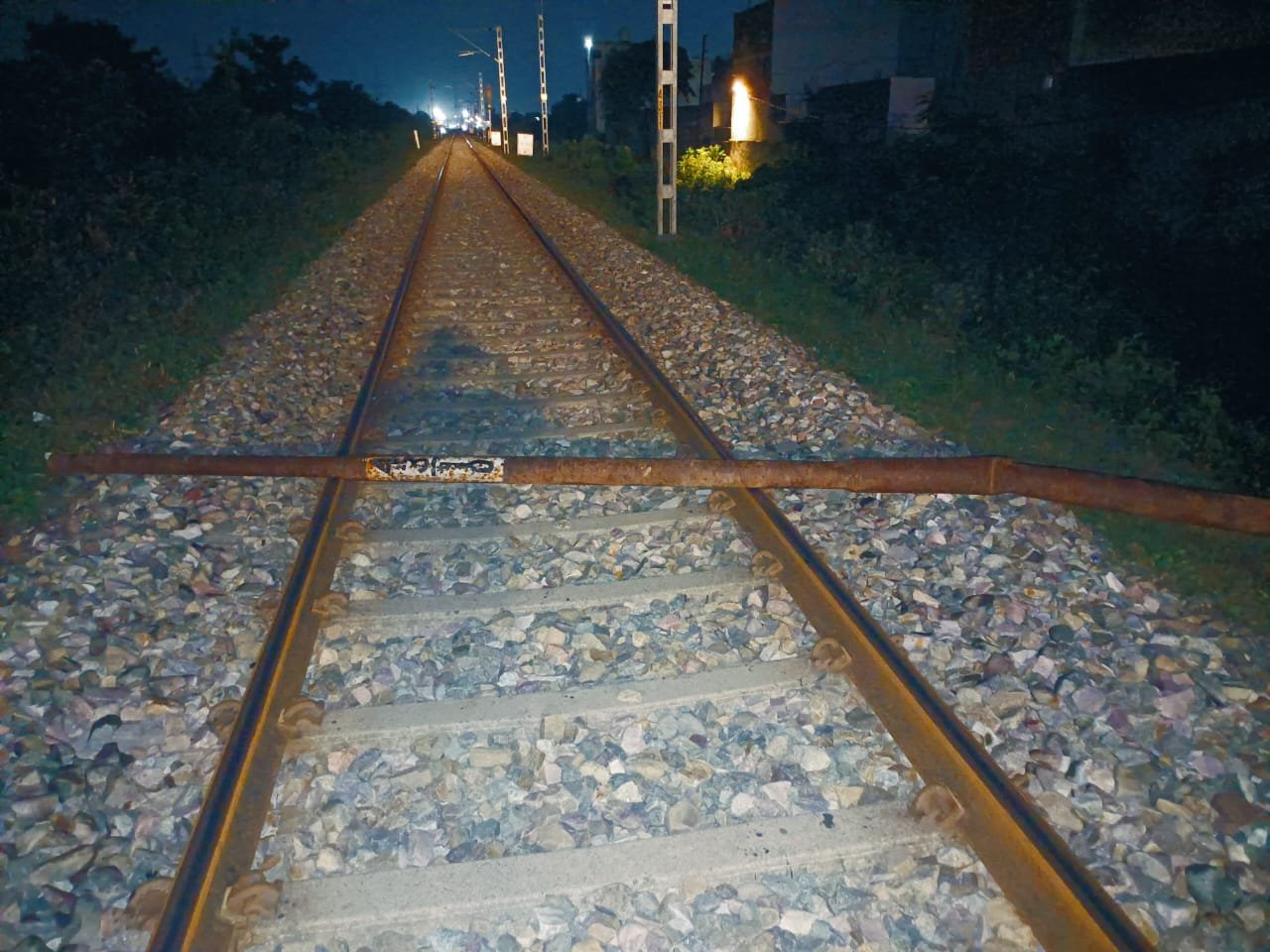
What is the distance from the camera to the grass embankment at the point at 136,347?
5.95 metres

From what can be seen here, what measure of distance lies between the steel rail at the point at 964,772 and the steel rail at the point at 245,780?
2.16 metres

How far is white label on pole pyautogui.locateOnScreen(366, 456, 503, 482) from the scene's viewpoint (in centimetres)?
426

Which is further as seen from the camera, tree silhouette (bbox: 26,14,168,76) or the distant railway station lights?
the distant railway station lights

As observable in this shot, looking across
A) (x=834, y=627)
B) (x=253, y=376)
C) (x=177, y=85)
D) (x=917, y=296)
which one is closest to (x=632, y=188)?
(x=177, y=85)

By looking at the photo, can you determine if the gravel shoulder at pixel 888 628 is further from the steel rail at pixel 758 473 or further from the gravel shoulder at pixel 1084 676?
the steel rail at pixel 758 473

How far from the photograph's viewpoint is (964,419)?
671 cm

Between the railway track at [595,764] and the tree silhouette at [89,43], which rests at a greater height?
the tree silhouette at [89,43]

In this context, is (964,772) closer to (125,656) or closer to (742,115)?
(125,656)

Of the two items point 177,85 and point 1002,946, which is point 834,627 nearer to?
point 1002,946

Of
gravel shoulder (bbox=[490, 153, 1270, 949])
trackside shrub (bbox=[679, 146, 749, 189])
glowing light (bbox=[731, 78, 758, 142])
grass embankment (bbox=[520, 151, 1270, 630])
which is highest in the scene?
glowing light (bbox=[731, 78, 758, 142])

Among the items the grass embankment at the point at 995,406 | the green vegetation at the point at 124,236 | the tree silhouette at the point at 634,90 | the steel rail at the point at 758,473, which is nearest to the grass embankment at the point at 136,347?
the green vegetation at the point at 124,236

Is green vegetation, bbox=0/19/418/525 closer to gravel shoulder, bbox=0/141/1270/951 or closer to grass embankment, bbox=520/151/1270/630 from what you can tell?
gravel shoulder, bbox=0/141/1270/951

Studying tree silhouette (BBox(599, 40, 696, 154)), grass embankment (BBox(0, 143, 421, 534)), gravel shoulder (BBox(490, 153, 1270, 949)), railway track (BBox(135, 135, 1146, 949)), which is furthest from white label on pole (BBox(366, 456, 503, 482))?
tree silhouette (BBox(599, 40, 696, 154))

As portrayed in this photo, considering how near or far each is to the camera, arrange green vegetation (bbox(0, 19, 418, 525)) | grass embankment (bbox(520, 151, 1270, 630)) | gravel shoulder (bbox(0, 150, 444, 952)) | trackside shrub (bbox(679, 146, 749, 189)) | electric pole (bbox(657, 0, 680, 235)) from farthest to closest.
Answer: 1. trackside shrub (bbox(679, 146, 749, 189))
2. electric pole (bbox(657, 0, 680, 235))
3. green vegetation (bbox(0, 19, 418, 525))
4. grass embankment (bbox(520, 151, 1270, 630))
5. gravel shoulder (bbox(0, 150, 444, 952))
